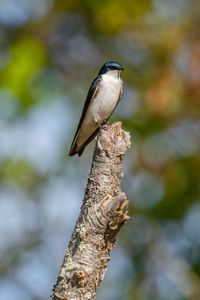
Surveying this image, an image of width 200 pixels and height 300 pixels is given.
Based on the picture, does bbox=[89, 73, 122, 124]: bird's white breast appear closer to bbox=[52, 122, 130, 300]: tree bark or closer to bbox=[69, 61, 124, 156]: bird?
bbox=[69, 61, 124, 156]: bird

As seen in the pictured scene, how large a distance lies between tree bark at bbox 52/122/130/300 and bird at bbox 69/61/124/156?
8.98 ft

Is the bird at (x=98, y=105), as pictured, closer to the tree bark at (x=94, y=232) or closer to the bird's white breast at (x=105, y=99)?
the bird's white breast at (x=105, y=99)

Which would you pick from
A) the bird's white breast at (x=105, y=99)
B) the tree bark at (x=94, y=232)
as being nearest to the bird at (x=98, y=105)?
the bird's white breast at (x=105, y=99)

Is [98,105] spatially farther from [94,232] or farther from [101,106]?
[94,232]

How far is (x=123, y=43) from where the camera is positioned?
8.58 m

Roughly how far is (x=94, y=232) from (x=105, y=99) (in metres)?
3.15

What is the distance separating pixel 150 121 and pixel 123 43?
0.78 meters

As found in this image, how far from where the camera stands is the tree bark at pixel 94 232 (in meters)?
3.76

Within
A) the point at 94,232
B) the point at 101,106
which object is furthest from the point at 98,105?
the point at 94,232

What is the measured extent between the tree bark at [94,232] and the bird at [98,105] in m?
2.74

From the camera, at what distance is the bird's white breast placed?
689 cm

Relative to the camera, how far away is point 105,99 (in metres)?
6.93

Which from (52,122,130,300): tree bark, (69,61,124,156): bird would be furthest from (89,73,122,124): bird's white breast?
(52,122,130,300): tree bark

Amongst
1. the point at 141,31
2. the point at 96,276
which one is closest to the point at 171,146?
the point at 141,31
